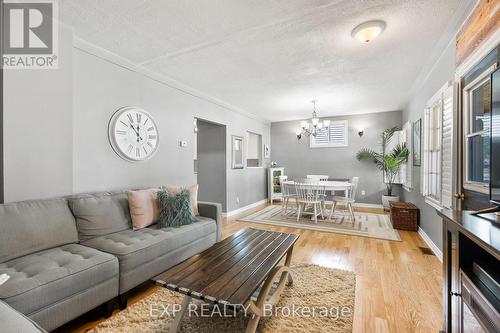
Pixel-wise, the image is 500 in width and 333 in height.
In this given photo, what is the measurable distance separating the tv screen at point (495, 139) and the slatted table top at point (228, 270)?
4.35 ft

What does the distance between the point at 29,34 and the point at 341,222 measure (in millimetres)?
5013

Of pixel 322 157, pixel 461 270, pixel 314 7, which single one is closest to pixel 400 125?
pixel 322 157

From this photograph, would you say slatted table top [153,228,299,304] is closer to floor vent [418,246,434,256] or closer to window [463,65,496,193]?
window [463,65,496,193]

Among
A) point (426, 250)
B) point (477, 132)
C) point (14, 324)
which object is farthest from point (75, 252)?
point (426, 250)

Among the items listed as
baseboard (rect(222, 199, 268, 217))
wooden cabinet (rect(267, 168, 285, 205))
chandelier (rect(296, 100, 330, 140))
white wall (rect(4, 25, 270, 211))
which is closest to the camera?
white wall (rect(4, 25, 270, 211))

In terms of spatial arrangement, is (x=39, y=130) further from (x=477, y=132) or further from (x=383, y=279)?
(x=477, y=132)

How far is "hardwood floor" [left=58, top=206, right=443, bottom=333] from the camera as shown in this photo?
5.38ft

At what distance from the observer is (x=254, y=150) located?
21.2 ft

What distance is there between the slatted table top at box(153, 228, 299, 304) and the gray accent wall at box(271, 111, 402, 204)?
4.69 meters

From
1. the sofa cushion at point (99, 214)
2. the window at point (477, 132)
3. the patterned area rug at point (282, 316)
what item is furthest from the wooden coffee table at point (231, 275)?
the window at point (477, 132)

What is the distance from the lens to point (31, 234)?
171cm

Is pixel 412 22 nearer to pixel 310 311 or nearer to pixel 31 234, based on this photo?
pixel 310 311

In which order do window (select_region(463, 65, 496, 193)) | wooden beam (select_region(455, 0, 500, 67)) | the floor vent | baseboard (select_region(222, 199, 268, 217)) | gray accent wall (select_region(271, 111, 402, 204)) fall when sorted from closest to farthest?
wooden beam (select_region(455, 0, 500, 67)) → window (select_region(463, 65, 496, 193)) → the floor vent → baseboard (select_region(222, 199, 268, 217)) → gray accent wall (select_region(271, 111, 402, 204))

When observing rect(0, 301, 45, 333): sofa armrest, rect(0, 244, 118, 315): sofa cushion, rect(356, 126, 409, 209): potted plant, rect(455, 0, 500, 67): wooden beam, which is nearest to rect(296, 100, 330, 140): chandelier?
rect(356, 126, 409, 209): potted plant
